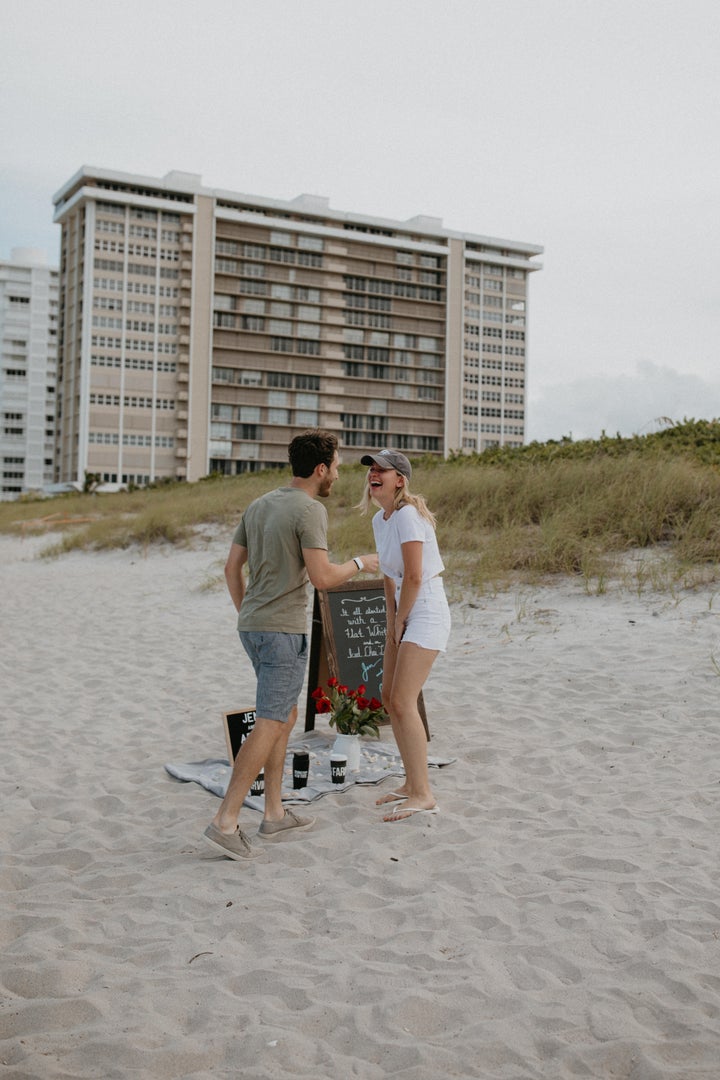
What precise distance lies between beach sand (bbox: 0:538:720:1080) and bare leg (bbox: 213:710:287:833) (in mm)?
279

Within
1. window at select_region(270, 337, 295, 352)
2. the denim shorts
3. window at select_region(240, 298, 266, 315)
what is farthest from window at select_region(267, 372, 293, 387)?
the denim shorts

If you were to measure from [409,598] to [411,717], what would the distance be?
627 mm

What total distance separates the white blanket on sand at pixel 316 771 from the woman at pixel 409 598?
2.14 ft

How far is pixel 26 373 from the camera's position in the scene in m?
98.6

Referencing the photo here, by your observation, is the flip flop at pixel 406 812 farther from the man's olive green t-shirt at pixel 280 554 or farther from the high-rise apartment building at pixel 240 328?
the high-rise apartment building at pixel 240 328

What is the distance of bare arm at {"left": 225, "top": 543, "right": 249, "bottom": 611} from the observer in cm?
440

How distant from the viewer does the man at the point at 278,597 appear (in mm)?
4168

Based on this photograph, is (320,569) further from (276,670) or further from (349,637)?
(349,637)

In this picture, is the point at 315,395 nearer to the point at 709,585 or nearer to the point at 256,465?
the point at 256,465

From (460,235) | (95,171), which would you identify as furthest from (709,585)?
(460,235)

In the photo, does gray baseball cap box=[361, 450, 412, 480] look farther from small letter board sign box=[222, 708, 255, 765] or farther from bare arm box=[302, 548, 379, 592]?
small letter board sign box=[222, 708, 255, 765]

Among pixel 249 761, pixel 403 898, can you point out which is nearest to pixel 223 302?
pixel 249 761

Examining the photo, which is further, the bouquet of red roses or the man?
the bouquet of red roses

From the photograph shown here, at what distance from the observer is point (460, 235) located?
82.7 metres
